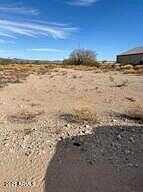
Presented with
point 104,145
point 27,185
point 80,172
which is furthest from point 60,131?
point 27,185

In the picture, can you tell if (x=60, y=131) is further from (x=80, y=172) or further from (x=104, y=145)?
(x=80, y=172)

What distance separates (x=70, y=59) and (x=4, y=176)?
89.2 meters

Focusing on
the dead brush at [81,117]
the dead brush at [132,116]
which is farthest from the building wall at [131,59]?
the dead brush at [81,117]

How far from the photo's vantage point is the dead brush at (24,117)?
1159 centimetres

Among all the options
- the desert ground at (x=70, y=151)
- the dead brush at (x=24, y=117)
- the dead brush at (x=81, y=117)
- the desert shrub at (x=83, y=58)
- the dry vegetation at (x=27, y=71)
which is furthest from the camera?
the desert shrub at (x=83, y=58)

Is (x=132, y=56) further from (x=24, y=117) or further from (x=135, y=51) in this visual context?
(x=24, y=117)

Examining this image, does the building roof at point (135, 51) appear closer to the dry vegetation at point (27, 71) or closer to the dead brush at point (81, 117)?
the dry vegetation at point (27, 71)

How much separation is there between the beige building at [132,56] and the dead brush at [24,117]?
78.7 meters

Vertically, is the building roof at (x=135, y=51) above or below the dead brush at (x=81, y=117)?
above

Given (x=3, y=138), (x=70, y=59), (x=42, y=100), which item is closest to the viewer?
(x=3, y=138)

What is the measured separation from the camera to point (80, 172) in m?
7.27

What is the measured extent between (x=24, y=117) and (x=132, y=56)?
8639cm

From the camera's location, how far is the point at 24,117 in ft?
39.4

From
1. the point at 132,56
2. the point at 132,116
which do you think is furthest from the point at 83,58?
the point at 132,116
